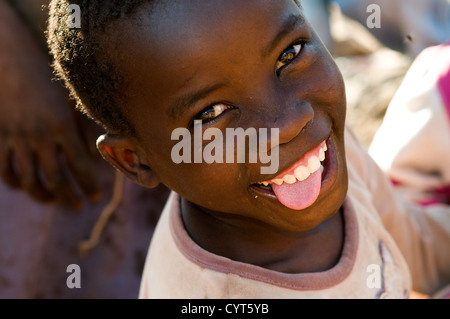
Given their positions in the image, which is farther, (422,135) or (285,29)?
(422,135)

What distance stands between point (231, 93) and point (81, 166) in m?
0.75

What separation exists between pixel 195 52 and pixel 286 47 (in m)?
0.15

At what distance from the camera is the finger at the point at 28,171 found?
159cm

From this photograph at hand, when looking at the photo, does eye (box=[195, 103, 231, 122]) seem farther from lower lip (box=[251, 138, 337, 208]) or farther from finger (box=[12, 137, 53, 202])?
finger (box=[12, 137, 53, 202])

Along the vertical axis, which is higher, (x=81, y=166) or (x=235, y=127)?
(x=235, y=127)

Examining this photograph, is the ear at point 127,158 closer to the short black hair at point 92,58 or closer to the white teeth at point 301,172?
the short black hair at point 92,58

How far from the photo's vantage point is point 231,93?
97 centimetres

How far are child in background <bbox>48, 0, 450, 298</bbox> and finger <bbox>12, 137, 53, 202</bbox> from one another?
0.46 m

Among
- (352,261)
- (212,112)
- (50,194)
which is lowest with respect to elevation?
(352,261)

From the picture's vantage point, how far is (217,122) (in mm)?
997

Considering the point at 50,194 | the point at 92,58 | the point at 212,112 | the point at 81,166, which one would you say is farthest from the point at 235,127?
the point at 50,194

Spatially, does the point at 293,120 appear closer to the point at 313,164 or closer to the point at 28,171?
the point at 313,164

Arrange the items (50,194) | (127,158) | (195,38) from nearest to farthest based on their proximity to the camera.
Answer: (195,38)
(127,158)
(50,194)

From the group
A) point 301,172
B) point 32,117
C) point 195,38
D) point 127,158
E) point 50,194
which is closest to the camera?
point 195,38
